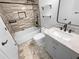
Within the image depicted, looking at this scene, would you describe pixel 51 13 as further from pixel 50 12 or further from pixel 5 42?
pixel 5 42

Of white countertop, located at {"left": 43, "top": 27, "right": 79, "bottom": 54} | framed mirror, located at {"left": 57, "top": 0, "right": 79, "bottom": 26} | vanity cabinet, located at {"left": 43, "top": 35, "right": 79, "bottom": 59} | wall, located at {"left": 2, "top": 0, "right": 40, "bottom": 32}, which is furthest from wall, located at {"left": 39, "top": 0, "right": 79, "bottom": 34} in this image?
vanity cabinet, located at {"left": 43, "top": 35, "right": 79, "bottom": 59}

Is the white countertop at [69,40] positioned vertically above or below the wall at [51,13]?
below

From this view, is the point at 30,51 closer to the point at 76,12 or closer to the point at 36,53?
the point at 36,53

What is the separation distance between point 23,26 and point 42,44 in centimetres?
100

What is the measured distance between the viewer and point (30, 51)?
7.45ft

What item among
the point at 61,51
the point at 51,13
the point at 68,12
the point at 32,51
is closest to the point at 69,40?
the point at 61,51

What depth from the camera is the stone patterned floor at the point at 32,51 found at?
2008 millimetres

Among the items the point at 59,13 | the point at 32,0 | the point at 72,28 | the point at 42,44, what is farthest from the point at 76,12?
the point at 32,0

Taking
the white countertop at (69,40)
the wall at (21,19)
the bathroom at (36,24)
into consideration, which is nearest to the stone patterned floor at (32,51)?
the bathroom at (36,24)

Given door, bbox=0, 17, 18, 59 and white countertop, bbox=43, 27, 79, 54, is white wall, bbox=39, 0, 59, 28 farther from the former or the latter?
door, bbox=0, 17, 18, 59

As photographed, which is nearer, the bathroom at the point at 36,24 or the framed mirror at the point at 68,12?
the framed mirror at the point at 68,12

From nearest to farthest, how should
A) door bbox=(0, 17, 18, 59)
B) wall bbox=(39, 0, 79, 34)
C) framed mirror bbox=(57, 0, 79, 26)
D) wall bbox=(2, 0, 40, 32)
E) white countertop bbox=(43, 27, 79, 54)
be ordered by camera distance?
white countertop bbox=(43, 27, 79, 54)
door bbox=(0, 17, 18, 59)
framed mirror bbox=(57, 0, 79, 26)
wall bbox=(39, 0, 79, 34)
wall bbox=(2, 0, 40, 32)

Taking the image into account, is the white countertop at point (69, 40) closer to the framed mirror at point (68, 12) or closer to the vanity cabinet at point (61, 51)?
the vanity cabinet at point (61, 51)

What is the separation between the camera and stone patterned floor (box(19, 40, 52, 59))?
2.01 metres
